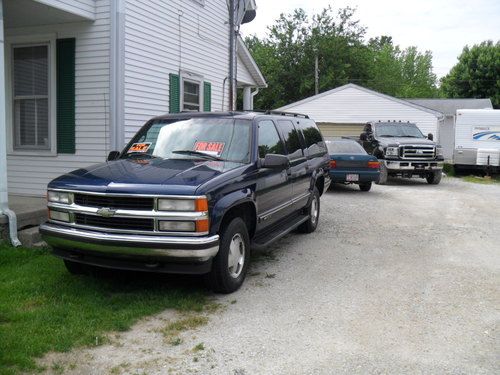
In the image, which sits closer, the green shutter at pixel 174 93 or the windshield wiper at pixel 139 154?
the windshield wiper at pixel 139 154

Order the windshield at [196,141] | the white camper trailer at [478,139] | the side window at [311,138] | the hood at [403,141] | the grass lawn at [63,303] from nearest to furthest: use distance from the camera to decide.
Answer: the grass lawn at [63,303] < the windshield at [196,141] < the side window at [311,138] < the hood at [403,141] < the white camper trailer at [478,139]

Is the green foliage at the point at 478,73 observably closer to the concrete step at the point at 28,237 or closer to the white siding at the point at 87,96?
the white siding at the point at 87,96

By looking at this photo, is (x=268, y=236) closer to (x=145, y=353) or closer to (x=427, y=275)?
(x=427, y=275)

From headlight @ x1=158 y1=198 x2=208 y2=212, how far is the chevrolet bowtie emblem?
48cm

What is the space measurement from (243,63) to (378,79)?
37.4 m

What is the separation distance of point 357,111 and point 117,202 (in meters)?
22.9

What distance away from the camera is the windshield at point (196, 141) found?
600 cm

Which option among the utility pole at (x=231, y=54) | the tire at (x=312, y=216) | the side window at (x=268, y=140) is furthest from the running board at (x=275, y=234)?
the utility pole at (x=231, y=54)

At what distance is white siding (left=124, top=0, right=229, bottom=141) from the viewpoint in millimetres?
9359

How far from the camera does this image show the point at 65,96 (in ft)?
30.0

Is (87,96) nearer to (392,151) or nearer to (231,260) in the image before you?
(231,260)

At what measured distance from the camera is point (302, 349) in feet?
13.5

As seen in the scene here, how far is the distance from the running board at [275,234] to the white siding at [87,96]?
3682 mm

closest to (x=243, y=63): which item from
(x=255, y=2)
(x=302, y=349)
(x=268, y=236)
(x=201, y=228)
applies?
(x=255, y=2)
